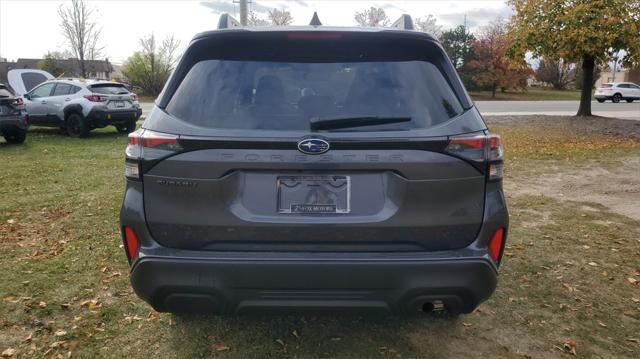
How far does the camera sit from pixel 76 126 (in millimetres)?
14117

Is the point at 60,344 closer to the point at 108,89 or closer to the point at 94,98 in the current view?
the point at 94,98

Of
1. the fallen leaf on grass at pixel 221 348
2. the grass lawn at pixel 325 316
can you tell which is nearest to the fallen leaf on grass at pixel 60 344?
the grass lawn at pixel 325 316

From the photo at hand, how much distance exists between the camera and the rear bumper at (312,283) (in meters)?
2.36

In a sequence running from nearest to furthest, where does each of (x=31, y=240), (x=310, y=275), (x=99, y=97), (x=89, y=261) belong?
(x=310, y=275)
(x=89, y=261)
(x=31, y=240)
(x=99, y=97)

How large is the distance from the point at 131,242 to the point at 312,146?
42.0 inches

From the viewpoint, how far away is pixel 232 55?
2.54 m

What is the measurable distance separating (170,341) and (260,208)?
1.30 metres

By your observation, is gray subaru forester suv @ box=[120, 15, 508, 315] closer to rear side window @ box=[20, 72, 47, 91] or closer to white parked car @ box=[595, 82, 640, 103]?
rear side window @ box=[20, 72, 47, 91]

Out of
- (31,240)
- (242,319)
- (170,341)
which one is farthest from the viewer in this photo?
(31,240)

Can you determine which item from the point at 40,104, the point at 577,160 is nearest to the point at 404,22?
the point at 577,160

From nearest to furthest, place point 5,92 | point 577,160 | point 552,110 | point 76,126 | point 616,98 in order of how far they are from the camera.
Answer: point 577,160, point 5,92, point 76,126, point 552,110, point 616,98

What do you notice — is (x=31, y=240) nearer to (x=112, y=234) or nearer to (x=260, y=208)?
(x=112, y=234)

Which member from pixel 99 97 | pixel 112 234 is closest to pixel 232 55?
pixel 112 234

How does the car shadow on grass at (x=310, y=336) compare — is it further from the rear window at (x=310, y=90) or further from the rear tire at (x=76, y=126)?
the rear tire at (x=76, y=126)
